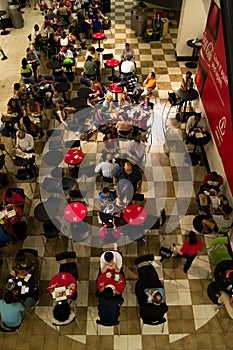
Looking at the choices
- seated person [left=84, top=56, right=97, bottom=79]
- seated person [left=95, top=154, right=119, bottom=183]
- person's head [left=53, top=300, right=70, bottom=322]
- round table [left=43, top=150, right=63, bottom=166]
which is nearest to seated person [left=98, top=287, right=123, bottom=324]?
person's head [left=53, top=300, right=70, bottom=322]

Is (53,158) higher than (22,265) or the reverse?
higher

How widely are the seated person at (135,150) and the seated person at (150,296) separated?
3.51 meters

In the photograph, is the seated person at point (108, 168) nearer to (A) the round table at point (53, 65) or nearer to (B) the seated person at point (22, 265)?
(B) the seated person at point (22, 265)

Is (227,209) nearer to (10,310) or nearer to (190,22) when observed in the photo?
(10,310)

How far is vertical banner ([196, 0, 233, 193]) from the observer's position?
25.7 feet

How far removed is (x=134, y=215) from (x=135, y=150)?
2278mm

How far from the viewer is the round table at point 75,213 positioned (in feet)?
24.8

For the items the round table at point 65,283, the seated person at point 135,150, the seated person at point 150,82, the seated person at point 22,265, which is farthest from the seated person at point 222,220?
the seated person at point 150,82

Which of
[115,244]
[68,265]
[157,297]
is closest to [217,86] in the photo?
[115,244]

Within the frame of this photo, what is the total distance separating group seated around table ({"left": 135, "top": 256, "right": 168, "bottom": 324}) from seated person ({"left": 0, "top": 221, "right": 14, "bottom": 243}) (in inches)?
116

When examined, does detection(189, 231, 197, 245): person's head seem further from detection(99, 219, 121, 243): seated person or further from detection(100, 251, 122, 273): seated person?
detection(99, 219, 121, 243): seated person

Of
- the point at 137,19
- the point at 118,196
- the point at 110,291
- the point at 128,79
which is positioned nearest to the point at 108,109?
the point at 128,79

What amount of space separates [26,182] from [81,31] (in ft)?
31.4

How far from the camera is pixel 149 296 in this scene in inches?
245
